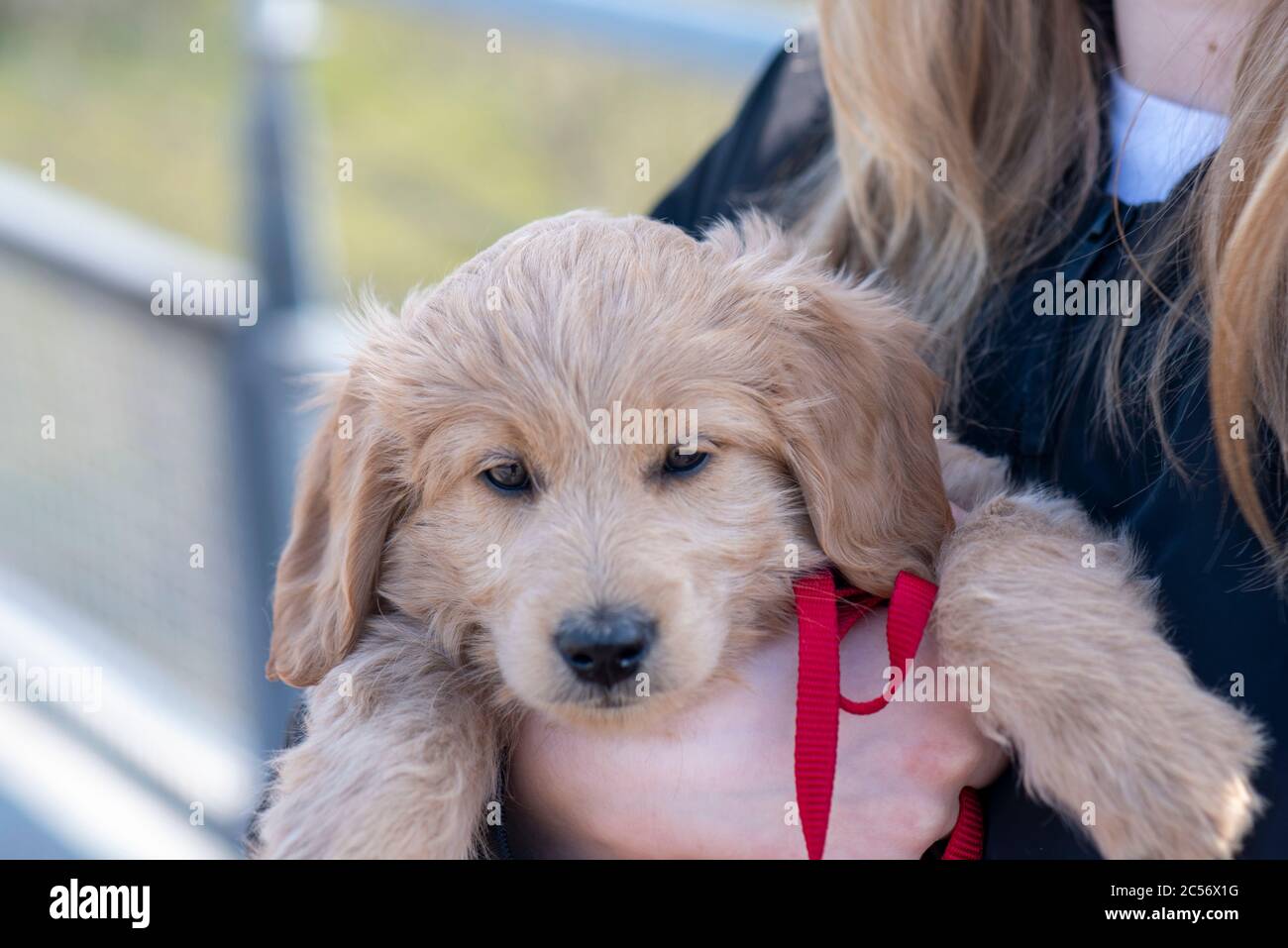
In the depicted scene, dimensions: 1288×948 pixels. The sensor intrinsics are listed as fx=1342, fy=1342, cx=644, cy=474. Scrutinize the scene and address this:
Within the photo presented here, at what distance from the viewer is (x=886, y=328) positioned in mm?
2373

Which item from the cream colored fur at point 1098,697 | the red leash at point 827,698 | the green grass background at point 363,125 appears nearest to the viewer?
the cream colored fur at point 1098,697

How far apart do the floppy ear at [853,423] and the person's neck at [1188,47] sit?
718 mm

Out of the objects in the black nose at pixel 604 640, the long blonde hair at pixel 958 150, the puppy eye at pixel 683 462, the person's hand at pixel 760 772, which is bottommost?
the person's hand at pixel 760 772

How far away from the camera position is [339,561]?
235cm

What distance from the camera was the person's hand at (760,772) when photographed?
2.07m

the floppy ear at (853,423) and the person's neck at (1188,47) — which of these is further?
the person's neck at (1188,47)

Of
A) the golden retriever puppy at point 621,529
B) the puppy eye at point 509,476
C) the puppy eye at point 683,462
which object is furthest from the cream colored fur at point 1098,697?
the puppy eye at point 509,476

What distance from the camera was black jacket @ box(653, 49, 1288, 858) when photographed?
188 centimetres

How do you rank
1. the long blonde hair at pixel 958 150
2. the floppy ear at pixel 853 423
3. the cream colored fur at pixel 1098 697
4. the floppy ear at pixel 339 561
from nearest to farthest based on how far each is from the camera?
the cream colored fur at pixel 1098 697, the floppy ear at pixel 853 423, the floppy ear at pixel 339 561, the long blonde hair at pixel 958 150

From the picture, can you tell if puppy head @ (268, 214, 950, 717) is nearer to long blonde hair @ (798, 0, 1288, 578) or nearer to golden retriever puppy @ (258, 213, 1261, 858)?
golden retriever puppy @ (258, 213, 1261, 858)

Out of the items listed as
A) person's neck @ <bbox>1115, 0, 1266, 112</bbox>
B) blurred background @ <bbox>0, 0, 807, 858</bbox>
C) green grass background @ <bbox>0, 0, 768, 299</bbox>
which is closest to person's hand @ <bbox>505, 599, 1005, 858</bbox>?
person's neck @ <bbox>1115, 0, 1266, 112</bbox>

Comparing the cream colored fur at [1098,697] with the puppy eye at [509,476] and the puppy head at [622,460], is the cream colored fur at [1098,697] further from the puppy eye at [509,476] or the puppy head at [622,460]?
the puppy eye at [509,476]
